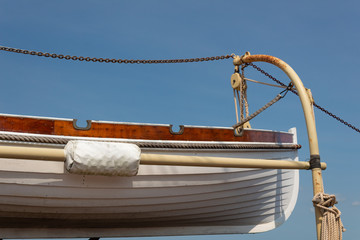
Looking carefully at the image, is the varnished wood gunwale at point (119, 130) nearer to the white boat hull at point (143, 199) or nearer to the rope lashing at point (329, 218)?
the white boat hull at point (143, 199)

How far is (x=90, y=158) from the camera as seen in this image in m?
5.65

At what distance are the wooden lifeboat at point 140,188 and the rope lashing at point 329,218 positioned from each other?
1.69 metres

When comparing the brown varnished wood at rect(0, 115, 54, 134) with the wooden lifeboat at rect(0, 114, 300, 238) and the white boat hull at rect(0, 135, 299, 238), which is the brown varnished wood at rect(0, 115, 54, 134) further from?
the white boat hull at rect(0, 135, 299, 238)

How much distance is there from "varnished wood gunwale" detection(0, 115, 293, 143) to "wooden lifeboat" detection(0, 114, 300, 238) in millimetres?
14

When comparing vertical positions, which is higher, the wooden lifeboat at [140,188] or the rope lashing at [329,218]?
the wooden lifeboat at [140,188]

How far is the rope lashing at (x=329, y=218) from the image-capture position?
5715mm

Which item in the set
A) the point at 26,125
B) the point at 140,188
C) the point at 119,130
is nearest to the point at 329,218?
the point at 140,188

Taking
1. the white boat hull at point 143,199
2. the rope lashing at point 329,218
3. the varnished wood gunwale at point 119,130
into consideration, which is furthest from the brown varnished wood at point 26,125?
the rope lashing at point 329,218

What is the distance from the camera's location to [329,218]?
573cm

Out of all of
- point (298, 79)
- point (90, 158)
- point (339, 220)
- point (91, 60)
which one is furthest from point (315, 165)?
point (91, 60)

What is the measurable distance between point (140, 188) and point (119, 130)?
91 cm

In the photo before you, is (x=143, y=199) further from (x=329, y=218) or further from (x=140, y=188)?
(x=329, y=218)

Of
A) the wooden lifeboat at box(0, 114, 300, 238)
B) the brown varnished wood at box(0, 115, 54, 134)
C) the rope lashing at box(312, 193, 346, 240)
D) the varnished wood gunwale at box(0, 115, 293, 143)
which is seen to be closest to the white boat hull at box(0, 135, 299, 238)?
the wooden lifeboat at box(0, 114, 300, 238)

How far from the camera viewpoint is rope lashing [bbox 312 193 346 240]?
5715 millimetres
